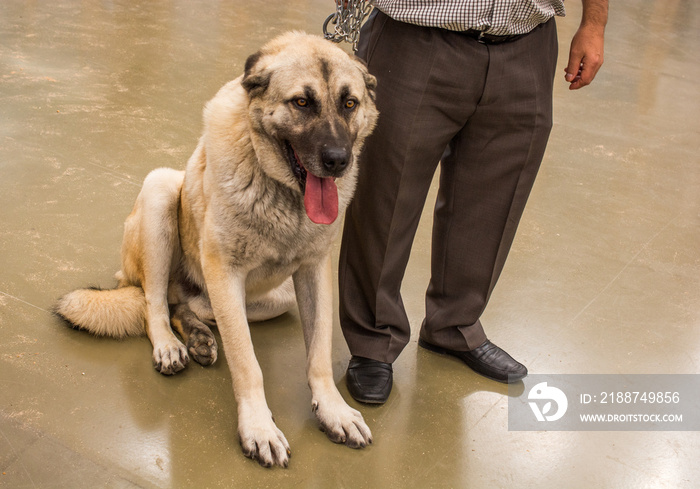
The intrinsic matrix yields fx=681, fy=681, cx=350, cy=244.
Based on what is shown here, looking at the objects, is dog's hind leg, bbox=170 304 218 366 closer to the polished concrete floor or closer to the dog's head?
the polished concrete floor

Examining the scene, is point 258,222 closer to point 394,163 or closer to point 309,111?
point 309,111

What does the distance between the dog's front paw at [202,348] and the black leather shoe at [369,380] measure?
20.3 inches

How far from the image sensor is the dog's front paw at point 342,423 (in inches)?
87.9

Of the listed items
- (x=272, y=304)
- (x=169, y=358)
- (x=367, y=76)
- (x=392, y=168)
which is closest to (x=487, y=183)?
(x=392, y=168)

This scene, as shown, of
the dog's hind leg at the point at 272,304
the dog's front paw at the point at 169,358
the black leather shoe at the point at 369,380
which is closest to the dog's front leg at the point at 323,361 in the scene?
the black leather shoe at the point at 369,380

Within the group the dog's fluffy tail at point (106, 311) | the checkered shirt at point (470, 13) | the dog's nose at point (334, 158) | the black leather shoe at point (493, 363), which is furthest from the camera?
the black leather shoe at point (493, 363)

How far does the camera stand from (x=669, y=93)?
6262 millimetres

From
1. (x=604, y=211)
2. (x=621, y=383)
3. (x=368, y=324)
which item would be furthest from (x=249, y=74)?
(x=604, y=211)

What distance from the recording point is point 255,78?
81.2 inches

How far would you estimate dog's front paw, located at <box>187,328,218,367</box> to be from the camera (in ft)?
8.24

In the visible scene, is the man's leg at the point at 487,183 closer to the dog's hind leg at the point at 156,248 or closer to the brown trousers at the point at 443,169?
the brown trousers at the point at 443,169

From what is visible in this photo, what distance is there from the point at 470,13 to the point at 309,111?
0.59 metres

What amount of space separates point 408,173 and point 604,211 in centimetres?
214

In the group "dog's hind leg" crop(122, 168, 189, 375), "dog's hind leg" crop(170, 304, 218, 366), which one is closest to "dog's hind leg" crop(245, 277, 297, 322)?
"dog's hind leg" crop(170, 304, 218, 366)
